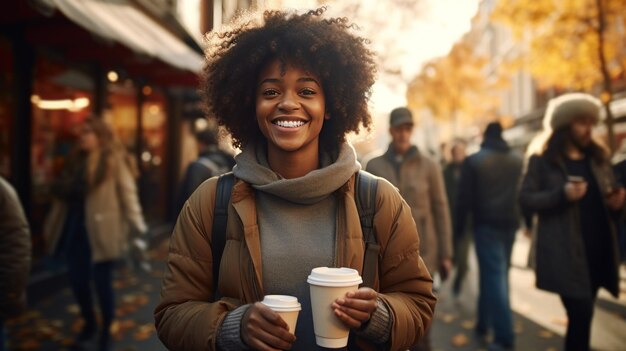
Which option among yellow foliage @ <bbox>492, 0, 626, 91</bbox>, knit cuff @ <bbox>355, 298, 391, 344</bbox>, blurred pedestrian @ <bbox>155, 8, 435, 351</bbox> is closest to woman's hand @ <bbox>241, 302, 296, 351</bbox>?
blurred pedestrian @ <bbox>155, 8, 435, 351</bbox>

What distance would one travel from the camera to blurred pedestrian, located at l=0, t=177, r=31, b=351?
3314mm

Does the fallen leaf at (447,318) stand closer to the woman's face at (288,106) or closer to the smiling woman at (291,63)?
the smiling woman at (291,63)

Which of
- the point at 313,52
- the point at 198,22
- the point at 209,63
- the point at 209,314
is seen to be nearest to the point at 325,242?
the point at 209,314

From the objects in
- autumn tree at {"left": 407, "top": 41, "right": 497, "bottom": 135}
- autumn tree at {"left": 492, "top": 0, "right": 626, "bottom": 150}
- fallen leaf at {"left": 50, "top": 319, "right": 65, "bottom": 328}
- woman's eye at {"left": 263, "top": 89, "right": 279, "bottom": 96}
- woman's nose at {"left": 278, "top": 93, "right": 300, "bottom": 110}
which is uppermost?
autumn tree at {"left": 407, "top": 41, "right": 497, "bottom": 135}

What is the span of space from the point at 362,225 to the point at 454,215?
17.7ft

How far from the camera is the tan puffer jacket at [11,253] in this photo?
3.31 metres

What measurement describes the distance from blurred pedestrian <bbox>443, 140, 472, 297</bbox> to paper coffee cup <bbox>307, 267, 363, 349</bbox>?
486 cm

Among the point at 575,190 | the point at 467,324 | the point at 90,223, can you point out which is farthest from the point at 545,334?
the point at 90,223

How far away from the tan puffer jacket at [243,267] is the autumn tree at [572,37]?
11060mm

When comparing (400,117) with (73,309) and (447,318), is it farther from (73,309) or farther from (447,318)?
(73,309)

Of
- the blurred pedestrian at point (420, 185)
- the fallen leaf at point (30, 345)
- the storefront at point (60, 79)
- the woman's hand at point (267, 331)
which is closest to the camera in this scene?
the woman's hand at point (267, 331)

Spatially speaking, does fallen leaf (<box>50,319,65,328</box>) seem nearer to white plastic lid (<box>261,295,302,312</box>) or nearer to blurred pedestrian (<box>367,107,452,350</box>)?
blurred pedestrian (<box>367,107,452,350</box>)

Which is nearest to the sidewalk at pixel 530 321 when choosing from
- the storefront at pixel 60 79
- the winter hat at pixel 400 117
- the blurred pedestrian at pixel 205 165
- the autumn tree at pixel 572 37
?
the winter hat at pixel 400 117

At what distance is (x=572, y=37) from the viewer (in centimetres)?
1338
